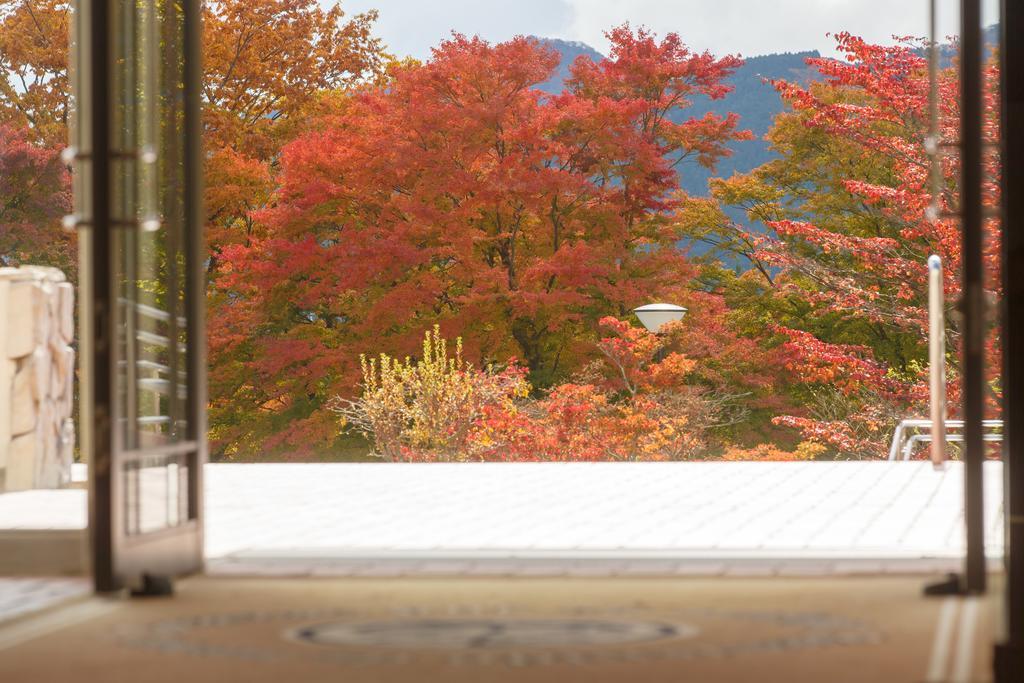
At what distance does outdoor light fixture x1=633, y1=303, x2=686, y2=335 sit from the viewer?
1589 cm

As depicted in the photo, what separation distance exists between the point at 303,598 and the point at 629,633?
3.93ft

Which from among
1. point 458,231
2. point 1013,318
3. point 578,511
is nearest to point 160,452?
point 1013,318

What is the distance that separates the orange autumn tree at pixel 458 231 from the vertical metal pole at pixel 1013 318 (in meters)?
12.1

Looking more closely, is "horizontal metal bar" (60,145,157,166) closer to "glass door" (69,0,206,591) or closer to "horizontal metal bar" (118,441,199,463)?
"glass door" (69,0,206,591)

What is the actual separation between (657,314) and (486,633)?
11561 millimetres

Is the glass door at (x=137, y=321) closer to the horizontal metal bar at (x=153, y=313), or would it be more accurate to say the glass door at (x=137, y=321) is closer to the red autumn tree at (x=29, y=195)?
the horizontal metal bar at (x=153, y=313)

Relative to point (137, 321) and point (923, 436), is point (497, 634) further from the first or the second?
point (923, 436)

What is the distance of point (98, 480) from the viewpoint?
512cm

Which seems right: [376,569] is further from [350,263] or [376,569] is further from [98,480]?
[350,263]

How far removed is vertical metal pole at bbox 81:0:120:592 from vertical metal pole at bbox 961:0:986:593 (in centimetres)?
254

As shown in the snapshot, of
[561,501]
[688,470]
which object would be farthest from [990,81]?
[561,501]

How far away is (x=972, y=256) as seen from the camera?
15.8 feet

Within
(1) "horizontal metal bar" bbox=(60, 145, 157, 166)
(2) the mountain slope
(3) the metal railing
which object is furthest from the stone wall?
(2) the mountain slope

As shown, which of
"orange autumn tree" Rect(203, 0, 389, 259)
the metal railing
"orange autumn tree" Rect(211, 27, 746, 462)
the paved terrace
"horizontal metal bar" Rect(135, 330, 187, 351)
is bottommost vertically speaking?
the paved terrace
